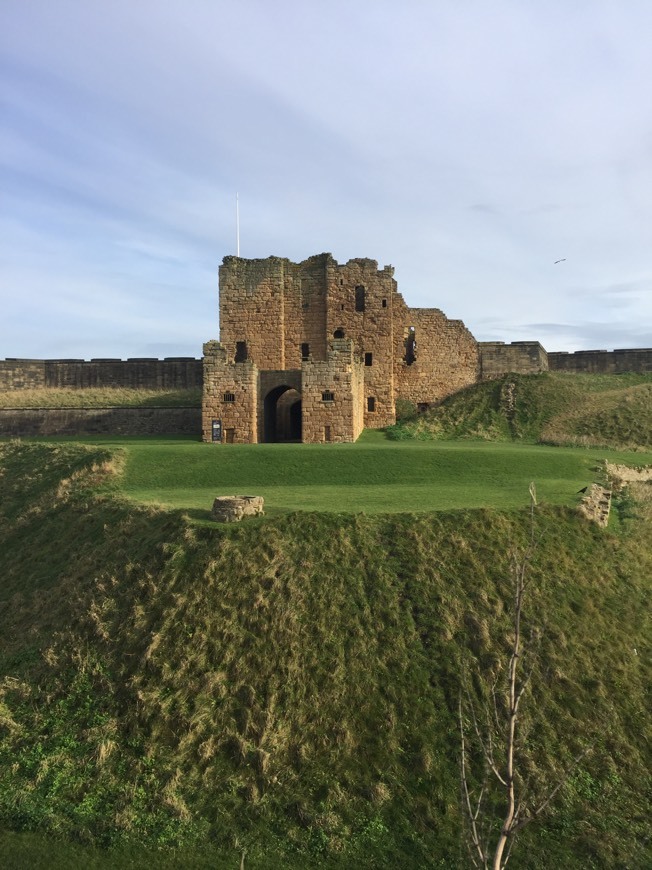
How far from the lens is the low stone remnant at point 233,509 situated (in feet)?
59.7

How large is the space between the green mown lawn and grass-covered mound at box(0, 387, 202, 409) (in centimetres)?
1323

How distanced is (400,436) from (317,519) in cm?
1935

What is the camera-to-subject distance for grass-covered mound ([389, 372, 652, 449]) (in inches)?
1391

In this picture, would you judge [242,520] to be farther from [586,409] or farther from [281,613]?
[586,409]

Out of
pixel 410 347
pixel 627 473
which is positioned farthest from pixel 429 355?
pixel 627 473

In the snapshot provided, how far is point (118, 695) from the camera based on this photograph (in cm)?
1350

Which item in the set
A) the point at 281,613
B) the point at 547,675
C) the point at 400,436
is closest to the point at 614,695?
the point at 547,675

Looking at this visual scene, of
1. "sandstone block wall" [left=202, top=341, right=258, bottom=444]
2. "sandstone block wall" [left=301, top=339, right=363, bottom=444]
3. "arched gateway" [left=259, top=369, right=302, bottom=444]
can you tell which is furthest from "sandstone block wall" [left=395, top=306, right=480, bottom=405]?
"sandstone block wall" [left=202, top=341, right=258, bottom=444]

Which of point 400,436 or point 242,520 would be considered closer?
point 242,520

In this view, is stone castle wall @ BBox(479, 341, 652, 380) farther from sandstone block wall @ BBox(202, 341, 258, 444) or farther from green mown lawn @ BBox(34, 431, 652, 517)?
sandstone block wall @ BBox(202, 341, 258, 444)

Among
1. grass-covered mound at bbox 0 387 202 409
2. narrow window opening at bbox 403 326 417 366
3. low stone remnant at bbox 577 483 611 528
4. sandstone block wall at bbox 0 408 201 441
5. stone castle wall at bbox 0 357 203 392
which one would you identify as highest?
narrow window opening at bbox 403 326 417 366

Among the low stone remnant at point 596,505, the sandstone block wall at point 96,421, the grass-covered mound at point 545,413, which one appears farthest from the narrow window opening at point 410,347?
the low stone remnant at point 596,505

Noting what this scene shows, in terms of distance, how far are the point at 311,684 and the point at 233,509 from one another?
605 centimetres

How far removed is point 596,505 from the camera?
20.7m
